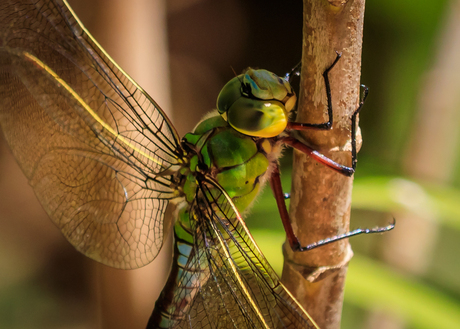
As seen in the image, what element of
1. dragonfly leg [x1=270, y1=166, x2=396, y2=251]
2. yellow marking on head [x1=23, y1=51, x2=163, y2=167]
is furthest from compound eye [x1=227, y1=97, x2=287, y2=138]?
yellow marking on head [x1=23, y1=51, x2=163, y2=167]

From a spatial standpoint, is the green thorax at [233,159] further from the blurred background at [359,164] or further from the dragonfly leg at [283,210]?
the blurred background at [359,164]

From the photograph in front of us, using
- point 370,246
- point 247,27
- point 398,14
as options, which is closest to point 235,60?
point 247,27

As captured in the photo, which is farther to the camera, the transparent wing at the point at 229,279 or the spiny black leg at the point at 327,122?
the transparent wing at the point at 229,279

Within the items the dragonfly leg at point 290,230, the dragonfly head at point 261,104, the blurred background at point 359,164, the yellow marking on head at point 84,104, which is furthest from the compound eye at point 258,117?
the blurred background at point 359,164

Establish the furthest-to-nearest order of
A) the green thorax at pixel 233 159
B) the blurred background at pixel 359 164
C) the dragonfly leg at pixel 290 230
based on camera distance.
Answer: the blurred background at pixel 359 164 → the green thorax at pixel 233 159 → the dragonfly leg at pixel 290 230

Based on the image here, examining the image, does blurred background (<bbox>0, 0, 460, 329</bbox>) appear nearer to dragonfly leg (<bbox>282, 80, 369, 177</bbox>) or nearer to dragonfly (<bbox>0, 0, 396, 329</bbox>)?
dragonfly (<bbox>0, 0, 396, 329</bbox>)

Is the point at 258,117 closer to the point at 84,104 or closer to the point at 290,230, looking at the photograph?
the point at 290,230

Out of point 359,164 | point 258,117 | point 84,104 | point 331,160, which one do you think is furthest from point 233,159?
point 359,164
